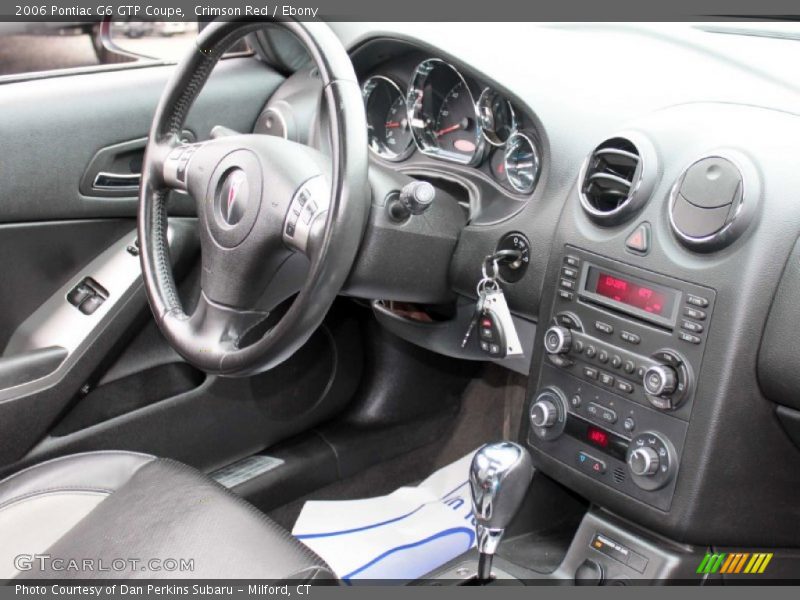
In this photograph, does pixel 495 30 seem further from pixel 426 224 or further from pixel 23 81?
pixel 23 81

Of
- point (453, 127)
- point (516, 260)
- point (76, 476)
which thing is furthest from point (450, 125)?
point (76, 476)

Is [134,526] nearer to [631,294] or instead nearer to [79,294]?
[79,294]

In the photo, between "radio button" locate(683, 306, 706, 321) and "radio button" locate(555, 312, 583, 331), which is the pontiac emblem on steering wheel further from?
"radio button" locate(683, 306, 706, 321)

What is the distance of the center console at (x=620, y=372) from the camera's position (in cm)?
115

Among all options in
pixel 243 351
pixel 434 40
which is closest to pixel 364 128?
pixel 243 351

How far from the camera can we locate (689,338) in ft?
3.75

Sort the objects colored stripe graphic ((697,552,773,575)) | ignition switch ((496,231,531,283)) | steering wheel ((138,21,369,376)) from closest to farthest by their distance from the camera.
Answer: steering wheel ((138,21,369,376)), colored stripe graphic ((697,552,773,575)), ignition switch ((496,231,531,283))

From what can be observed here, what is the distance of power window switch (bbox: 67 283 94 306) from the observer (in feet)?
5.40

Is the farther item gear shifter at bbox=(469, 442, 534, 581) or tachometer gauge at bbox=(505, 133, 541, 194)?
tachometer gauge at bbox=(505, 133, 541, 194)

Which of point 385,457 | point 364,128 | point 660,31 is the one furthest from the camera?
point 385,457

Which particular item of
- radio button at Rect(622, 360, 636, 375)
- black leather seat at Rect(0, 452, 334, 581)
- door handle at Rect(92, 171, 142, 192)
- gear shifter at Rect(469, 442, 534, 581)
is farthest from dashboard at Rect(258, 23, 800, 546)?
door handle at Rect(92, 171, 142, 192)

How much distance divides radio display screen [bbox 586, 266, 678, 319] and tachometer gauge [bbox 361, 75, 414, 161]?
0.49 meters

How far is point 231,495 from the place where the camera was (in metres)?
1.25

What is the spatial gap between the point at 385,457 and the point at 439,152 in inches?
30.7
